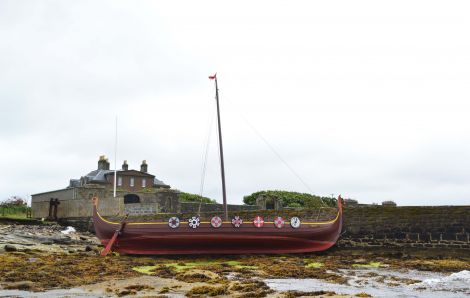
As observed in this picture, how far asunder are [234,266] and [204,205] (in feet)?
50.7

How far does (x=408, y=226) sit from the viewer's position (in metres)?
16.0

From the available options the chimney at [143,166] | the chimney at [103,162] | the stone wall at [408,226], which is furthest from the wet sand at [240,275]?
the chimney at [143,166]

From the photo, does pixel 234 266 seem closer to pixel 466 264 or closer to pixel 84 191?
pixel 466 264

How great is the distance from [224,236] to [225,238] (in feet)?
0.30

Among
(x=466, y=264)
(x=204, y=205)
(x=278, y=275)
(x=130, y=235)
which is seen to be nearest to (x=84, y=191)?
(x=204, y=205)

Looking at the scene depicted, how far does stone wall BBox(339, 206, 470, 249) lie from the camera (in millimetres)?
15148

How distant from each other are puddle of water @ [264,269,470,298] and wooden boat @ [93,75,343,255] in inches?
187

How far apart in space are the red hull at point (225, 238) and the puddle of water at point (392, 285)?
4762mm

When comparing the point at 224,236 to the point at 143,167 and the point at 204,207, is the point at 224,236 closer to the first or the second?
the point at 204,207

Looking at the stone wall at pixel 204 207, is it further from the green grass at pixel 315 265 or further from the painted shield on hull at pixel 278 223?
the green grass at pixel 315 265

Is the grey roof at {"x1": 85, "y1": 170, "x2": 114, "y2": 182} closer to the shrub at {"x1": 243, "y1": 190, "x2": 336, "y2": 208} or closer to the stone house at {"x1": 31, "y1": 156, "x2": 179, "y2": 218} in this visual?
the stone house at {"x1": 31, "y1": 156, "x2": 179, "y2": 218}

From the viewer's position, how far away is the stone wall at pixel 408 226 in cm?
1515

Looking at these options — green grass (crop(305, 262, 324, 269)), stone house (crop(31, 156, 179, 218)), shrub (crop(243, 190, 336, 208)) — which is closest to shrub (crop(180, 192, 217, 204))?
stone house (crop(31, 156, 179, 218))

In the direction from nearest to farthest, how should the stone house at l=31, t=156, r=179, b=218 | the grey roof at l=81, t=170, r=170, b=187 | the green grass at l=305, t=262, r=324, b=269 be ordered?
the green grass at l=305, t=262, r=324, b=269, the stone house at l=31, t=156, r=179, b=218, the grey roof at l=81, t=170, r=170, b=187
